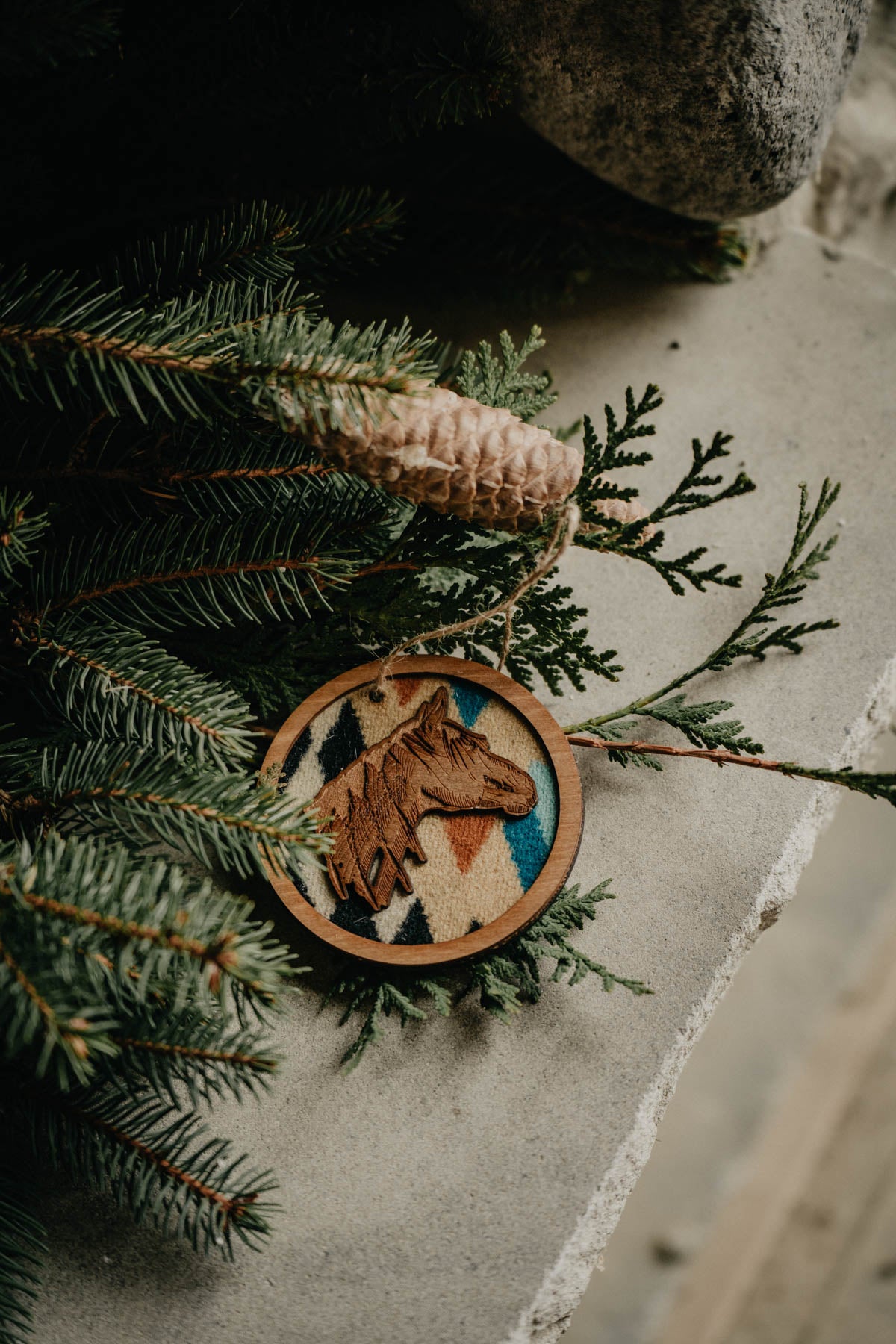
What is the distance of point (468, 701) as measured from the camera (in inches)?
35.0

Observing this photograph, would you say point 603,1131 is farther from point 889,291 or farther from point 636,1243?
point 889,291

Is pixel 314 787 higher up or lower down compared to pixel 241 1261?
higher up

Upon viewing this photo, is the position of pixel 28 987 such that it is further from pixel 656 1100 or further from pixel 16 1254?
pixel 656 1100

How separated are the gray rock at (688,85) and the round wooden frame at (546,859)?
68 cm

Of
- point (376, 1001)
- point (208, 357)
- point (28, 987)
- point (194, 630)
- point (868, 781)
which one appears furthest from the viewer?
point (194, 630)

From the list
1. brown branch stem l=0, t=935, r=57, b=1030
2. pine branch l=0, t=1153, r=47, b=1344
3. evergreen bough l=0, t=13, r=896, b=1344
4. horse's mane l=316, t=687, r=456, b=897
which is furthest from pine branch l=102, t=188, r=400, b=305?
pine branch l=0, t=1153, r=47, b=1344

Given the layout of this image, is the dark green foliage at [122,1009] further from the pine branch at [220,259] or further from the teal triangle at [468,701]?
the pine branch at [220,259]

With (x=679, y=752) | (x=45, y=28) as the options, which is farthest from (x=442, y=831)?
(x=45, y=28)

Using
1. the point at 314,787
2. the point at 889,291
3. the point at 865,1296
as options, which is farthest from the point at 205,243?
the point at 865,1296

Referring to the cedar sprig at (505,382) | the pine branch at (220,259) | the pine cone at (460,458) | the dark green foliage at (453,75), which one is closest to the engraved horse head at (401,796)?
the pine cone at (460,458)

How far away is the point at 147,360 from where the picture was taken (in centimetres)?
63

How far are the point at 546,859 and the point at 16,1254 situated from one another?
1.73 ft

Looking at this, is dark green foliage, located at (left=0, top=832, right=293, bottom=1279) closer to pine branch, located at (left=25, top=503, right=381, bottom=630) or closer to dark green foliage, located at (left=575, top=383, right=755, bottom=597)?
pine branch, located at (left=25, top=503, right=381, bottom=630)

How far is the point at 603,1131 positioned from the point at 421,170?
1.19 metres
